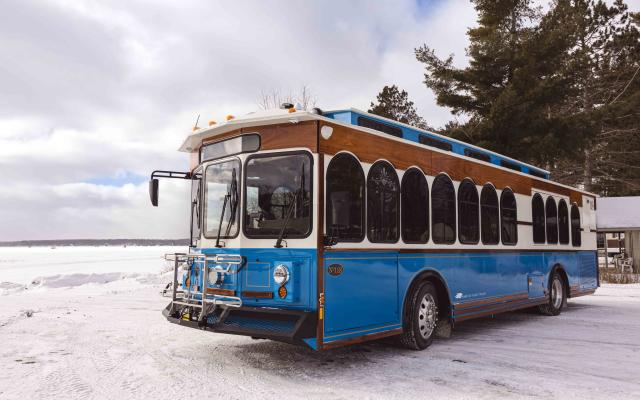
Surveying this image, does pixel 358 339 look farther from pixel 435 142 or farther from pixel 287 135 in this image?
pixel 435 142

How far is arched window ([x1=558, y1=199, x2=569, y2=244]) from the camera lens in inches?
466

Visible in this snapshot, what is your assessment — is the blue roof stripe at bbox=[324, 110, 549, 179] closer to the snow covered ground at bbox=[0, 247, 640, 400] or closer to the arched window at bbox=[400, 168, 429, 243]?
the arched window at bbox=[400, 168, 429, 243]

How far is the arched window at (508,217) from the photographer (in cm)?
955

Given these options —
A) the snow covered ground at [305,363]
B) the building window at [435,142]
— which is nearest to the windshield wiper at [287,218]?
the snow covered ground at [305,363]

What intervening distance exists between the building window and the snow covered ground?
116 inches

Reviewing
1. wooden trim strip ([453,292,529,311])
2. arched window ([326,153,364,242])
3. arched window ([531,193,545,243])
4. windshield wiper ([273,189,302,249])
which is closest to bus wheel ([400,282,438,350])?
wooden trim strip ([453,292,529,311])

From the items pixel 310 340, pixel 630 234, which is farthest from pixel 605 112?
pixel 310 340

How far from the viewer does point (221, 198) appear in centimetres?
670

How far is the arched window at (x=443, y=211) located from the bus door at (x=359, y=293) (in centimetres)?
118

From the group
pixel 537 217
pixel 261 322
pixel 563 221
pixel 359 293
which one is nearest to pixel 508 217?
pixel 537 217

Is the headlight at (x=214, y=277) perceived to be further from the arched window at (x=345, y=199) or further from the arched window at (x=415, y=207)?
the arched window at (x=415, y=207)

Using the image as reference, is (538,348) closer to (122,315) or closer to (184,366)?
(184,366)

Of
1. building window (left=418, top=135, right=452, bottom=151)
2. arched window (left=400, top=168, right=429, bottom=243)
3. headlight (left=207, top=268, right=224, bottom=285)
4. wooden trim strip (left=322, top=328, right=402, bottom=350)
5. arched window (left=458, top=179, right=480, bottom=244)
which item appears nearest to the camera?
wooden trim strip (left=322, top=328, right=402, bottom=350)

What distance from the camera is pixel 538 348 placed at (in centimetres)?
773
